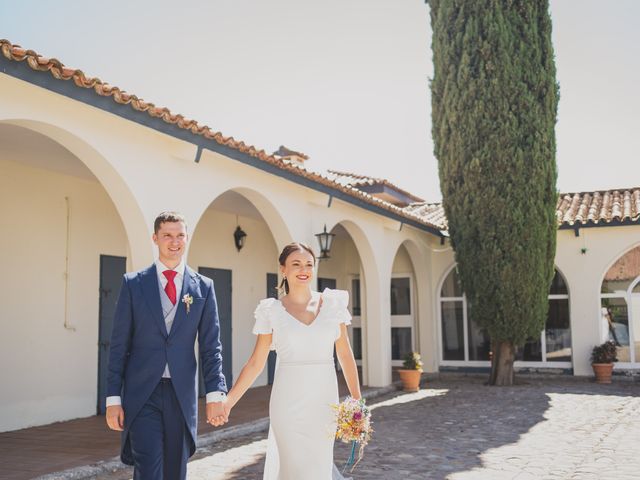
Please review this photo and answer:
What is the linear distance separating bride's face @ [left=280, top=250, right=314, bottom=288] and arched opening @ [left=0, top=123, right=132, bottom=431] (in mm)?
4457

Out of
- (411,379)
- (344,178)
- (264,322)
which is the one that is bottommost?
(411,379)

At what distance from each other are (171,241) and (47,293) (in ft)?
19.2

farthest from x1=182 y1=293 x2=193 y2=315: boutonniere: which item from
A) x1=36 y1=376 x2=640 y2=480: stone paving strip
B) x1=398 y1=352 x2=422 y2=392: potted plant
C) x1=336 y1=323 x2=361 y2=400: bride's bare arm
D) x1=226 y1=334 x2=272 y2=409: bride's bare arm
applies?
x1=398 y1=352 x2=422 y2=392: potted plant

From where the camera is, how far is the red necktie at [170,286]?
356cm

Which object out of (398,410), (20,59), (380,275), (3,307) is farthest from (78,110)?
(380,275)

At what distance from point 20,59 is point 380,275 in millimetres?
8959

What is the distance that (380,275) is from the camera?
13.0 metres

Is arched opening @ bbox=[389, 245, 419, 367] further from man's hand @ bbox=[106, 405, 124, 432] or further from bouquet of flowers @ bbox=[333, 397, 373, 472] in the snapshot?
man's hand @ bbox=[106, 405, 124, 432]

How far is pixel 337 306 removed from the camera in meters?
3.95

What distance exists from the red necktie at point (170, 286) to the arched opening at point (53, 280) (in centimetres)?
429

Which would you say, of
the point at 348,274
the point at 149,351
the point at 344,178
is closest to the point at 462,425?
the point at 149,351

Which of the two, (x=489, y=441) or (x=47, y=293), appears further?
(x=47, y=293)

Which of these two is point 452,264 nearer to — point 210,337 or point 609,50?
point 609,50

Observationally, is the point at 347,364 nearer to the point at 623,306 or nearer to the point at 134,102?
the point at 134,102
